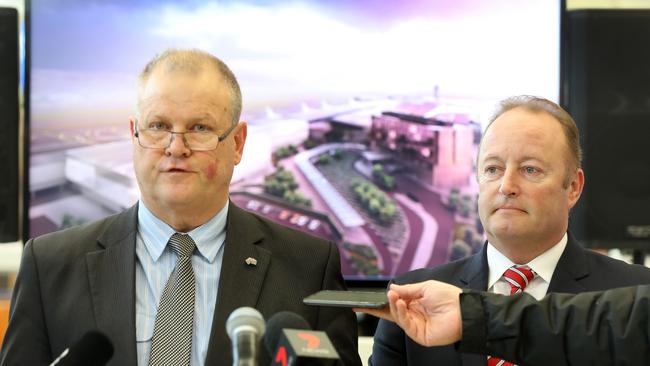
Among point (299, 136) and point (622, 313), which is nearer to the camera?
point (622, 313)

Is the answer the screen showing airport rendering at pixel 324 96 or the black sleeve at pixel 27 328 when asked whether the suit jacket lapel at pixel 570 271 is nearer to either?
the black sleeve at pixel 27 328

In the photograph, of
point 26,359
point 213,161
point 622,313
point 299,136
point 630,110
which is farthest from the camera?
point 299,136

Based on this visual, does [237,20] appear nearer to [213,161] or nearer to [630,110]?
[630,110]

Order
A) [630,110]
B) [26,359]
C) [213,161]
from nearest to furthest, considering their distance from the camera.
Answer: [26,359], [213,161], [630,110]

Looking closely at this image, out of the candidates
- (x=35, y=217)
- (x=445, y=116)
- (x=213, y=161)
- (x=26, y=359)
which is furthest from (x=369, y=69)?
(x=26, y=359)

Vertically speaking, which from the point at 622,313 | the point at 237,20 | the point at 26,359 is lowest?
the point at 26,359

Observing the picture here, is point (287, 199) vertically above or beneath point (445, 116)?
beneath

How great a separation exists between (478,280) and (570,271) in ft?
0.86

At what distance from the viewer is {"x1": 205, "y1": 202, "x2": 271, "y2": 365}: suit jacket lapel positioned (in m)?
2.57

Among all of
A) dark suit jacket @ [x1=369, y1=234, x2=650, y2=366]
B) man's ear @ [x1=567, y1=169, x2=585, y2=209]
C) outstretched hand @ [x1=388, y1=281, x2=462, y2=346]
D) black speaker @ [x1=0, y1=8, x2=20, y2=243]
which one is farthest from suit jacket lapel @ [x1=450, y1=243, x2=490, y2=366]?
black speaker @ [x1=0, y1=8, x2=20, y2=243]

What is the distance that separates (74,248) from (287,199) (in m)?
2.31

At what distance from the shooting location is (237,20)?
499 centimetres

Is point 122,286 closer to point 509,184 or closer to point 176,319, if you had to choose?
point 176,319

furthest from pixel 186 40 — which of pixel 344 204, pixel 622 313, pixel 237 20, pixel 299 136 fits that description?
pixel 622 313
